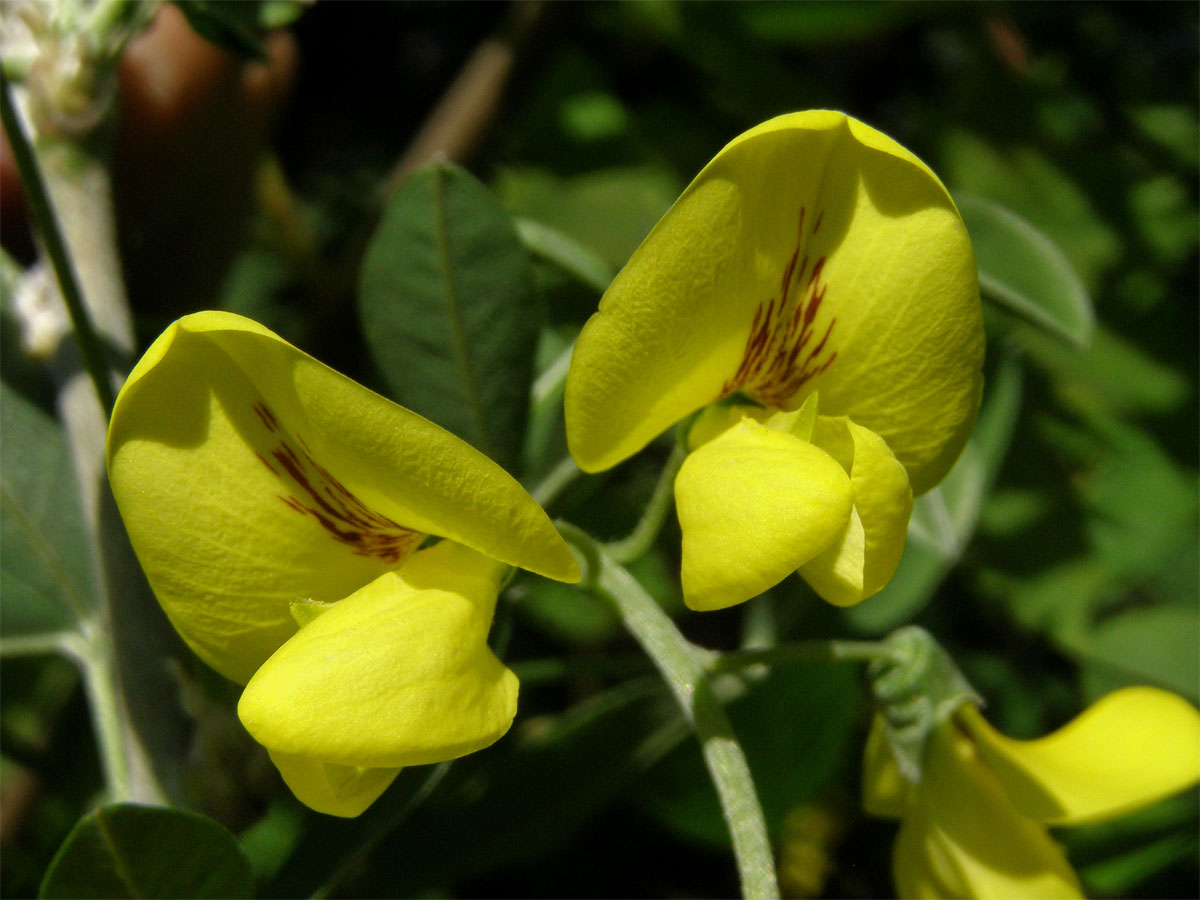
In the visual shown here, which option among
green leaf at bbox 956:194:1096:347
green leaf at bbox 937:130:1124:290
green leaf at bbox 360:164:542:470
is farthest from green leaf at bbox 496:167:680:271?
green leaf at bbox 360:164:542:470

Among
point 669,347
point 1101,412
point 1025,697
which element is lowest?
point 1025,697

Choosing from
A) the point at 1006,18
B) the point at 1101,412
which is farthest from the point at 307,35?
the point at 1101,412

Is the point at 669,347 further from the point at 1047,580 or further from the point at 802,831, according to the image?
the point at 1047,580

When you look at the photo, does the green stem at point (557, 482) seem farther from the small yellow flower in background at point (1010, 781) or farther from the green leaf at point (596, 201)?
the green leaf at point (596, 201)

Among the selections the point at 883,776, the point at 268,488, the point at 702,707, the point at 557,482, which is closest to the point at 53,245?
the point at 268,488

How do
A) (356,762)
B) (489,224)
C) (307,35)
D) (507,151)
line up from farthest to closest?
(307,35), (507,151), (489,224), (356,762)

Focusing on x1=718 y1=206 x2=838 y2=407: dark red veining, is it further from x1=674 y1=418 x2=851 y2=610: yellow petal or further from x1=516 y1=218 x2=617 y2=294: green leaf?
x1=516 y1=218 x2=617 y2=294: green leaf

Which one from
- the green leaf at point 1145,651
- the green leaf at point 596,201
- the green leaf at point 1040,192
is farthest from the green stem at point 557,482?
the green leaf at point 1040,192
